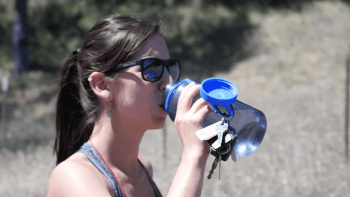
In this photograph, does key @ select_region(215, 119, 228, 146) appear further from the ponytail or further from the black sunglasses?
the ponytail

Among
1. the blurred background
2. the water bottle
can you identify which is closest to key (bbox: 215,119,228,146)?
the water bottle

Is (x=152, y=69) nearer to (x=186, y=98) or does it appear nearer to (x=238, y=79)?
(x=186, y=98)

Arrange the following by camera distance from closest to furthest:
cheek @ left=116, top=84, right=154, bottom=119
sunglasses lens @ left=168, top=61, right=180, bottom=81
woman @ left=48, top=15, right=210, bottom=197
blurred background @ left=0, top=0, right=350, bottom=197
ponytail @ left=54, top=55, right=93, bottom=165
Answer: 1. woman @ left=48, top=15, right=210, bottom=197
2. cheek @ left=116, top=84, right=154, bottom=119
3. sunglasses lens @ left=168, top=61, right=180, bottom=81
4. ponytail @ left=54, top=55, right=93, bottom=165
5. blurred background @ left=0, top=0, right=350, bottom=197

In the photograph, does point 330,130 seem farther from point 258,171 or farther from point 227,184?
point 227,184

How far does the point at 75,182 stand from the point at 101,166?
0.72ft

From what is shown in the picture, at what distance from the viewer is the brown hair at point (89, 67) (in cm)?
174

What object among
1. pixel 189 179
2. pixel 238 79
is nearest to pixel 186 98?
pixel 189 179

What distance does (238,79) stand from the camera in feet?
39.3

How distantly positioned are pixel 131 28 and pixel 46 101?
10172 millimetres

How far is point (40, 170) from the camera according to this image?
6.38m

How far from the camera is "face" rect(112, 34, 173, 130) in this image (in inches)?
67.7

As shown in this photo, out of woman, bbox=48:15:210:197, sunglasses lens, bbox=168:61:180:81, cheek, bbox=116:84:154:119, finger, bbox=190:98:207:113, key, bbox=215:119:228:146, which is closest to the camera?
key, bbox=215:119:228:146

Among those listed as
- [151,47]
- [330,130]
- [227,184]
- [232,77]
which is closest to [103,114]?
[151,47]

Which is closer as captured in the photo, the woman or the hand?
the hand
